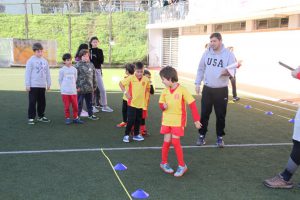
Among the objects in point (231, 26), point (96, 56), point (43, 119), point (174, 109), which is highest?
point (231, 26)

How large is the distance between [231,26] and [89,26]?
15.9m

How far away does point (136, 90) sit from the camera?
274 inches

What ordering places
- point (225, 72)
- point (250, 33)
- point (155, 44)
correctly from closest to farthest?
1. point (225, 72)
2. point (250, 33)
3. point (155, 44)

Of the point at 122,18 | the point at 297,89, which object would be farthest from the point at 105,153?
the point at 122,18

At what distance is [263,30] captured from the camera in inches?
658

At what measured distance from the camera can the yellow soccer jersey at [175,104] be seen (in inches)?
203

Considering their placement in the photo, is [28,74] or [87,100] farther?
[87,100]

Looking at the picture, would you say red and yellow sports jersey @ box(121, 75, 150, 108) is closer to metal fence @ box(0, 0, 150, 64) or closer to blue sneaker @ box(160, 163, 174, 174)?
blue sneaker @ box(160, 163, 174, 174)

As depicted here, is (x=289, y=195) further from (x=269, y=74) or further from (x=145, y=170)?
(x=269, y=74)

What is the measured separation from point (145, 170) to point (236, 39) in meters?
15.0

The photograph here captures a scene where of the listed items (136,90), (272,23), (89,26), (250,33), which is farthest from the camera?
(89,26)

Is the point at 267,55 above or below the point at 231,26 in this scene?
below

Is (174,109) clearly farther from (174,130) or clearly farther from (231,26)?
(231,26)

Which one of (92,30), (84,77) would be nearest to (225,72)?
(84,77)
